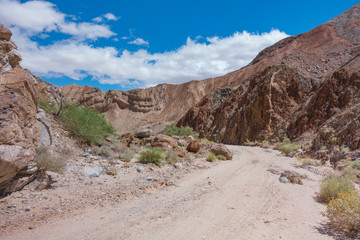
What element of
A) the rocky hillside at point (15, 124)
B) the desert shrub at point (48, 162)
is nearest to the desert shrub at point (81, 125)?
the desert shrub at point (48, 162)

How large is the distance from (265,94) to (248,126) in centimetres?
441

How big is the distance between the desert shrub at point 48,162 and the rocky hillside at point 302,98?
1239 centimetres

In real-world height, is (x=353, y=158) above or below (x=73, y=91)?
below

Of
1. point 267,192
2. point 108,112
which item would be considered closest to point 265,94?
point 267,192

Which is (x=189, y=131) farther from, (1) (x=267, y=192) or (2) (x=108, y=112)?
(2) (x=108, y=112)

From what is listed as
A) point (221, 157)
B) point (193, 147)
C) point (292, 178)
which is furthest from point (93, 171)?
point (193, 147)

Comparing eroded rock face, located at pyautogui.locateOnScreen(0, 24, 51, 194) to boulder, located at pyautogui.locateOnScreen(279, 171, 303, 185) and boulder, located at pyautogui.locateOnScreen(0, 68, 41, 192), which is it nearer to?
boulder, located at pyautogui.locateOnScreen(0, 68, 41, 192)

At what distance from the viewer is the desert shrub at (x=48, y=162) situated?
5.77 m

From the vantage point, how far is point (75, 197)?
17.5 ft

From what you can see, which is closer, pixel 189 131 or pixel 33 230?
pixel 33 230

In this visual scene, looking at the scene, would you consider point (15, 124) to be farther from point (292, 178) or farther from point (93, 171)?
point (292, 178)

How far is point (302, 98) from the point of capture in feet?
97.0

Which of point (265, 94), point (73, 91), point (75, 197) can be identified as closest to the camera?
point (75, 197)

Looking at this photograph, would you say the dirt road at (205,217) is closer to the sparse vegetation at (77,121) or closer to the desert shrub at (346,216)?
the desert shrub at (346,216)
